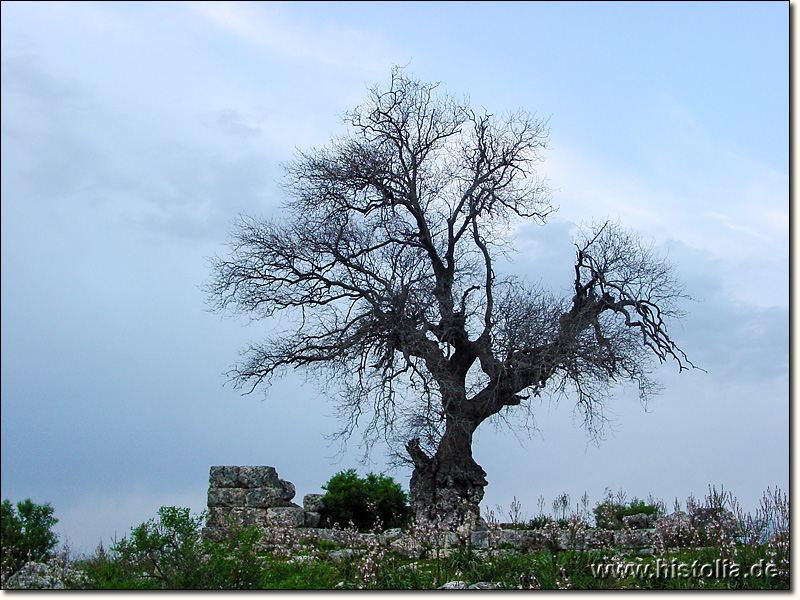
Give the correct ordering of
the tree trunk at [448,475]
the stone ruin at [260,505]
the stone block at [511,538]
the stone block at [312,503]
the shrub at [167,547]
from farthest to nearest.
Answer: the stone block at [312,503]
the tree trunk at [448,475]
the stone ruin at [260,505]
the stone block at [511,538]
the shrub at [167,547]

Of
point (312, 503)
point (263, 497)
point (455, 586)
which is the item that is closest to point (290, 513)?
point (263, 497)

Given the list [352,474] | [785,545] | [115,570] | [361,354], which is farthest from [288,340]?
[785,545]

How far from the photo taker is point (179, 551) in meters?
9.24

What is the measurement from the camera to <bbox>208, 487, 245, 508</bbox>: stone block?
15.6m

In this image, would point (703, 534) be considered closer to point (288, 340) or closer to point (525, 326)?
point (525, 326)

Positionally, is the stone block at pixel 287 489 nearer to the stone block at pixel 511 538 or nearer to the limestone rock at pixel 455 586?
the stone block at pixel 511 538

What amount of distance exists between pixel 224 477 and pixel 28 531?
459 centimetres

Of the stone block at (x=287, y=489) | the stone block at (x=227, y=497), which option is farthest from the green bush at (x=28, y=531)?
the stone block at (x=287, y=489)

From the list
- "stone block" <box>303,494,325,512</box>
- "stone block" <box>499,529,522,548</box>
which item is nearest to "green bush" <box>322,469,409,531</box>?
"stone block" <box>303,494,325,512</box>

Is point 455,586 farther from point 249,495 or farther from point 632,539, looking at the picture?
point 249,495

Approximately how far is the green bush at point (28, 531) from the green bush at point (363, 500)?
6007 mm

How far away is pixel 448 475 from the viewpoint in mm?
16297

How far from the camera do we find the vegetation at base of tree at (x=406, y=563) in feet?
30.3

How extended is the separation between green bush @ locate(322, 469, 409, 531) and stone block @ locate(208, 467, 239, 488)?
279 cm
